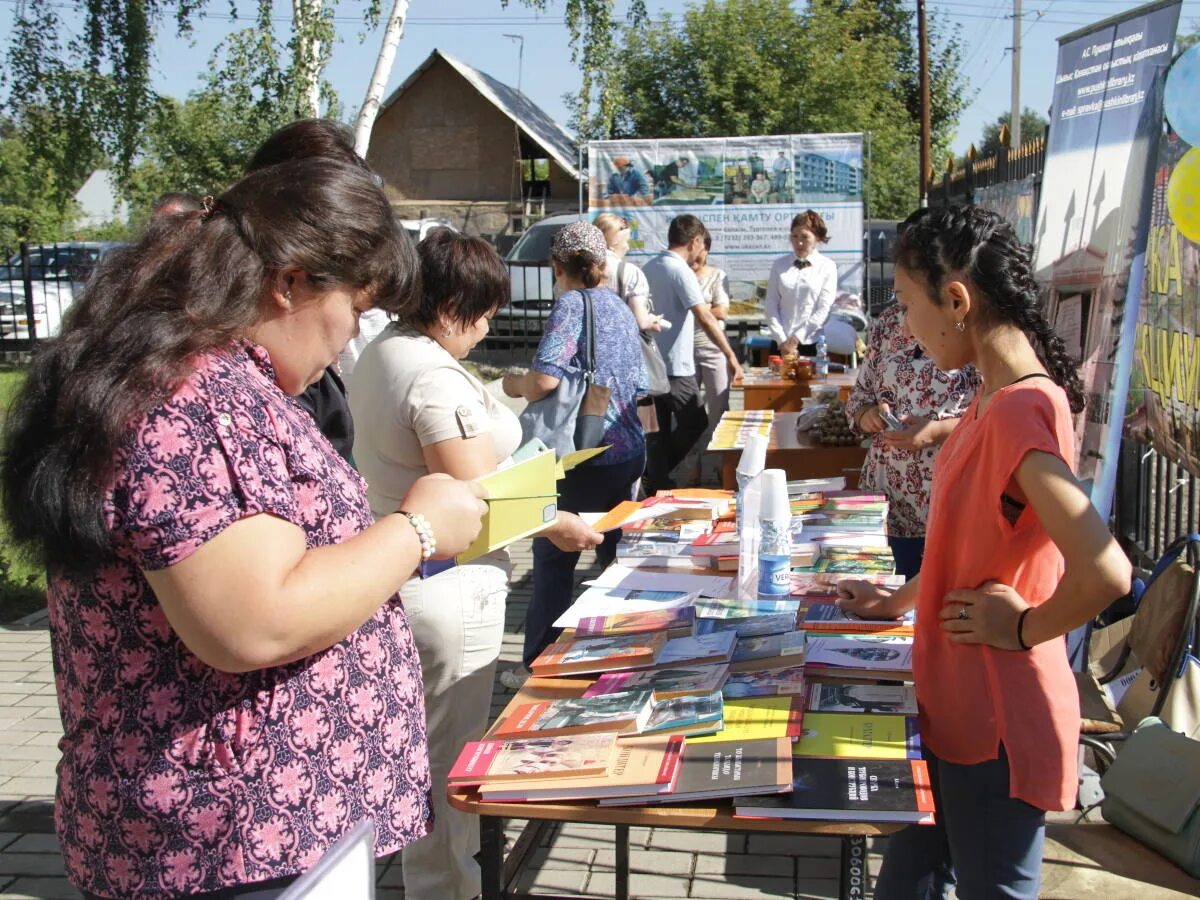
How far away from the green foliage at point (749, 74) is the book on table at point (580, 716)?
23.6 metres

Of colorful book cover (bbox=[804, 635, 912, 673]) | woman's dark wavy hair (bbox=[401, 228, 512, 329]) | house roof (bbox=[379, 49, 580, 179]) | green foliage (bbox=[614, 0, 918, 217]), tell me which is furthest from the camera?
house roof (bbox=[379, 49, 580, 179])

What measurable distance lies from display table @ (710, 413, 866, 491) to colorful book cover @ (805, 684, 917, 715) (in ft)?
9.58

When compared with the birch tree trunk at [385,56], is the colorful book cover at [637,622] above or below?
below

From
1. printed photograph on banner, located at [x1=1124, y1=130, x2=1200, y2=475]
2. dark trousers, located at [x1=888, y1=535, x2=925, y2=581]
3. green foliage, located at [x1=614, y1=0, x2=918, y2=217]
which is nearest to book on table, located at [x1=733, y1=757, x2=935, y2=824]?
dark trousers, located at [x1=888, y1=535, x2=925, y2=581]

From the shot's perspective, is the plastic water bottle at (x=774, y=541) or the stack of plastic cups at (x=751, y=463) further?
the stack of plastic cups at (x=751, y=463)

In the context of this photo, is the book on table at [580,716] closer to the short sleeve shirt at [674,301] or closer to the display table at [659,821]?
the display table at [659,821]

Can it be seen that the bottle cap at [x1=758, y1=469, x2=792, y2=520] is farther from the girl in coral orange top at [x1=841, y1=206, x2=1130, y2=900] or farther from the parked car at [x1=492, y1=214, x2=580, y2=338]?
the parked car at [x1=492, y1=214, x2=580, y2=338]

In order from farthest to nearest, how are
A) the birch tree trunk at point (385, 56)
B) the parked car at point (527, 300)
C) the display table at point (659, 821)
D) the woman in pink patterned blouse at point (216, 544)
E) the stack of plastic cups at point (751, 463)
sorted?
the parked car at point (527, 300), the birch tree trunk at point (385, 56), the stack of plastic cups at point (751, 463), the display table at point (659, 821), the woman in pink patterned blouse at point (216, 544)

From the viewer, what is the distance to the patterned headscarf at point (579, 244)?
4277 millimetres

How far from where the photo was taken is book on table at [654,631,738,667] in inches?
87.0

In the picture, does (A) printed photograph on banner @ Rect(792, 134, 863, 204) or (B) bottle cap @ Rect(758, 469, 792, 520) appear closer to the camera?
(B) bottle cap @ Rect(758, 469, 792, 520)

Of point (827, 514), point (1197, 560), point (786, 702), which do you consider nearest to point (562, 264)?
point (827, 514)

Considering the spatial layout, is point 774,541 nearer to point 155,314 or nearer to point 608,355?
point 155,314

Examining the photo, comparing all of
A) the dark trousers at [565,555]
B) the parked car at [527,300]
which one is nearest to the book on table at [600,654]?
the dark trousers at [565,555]
